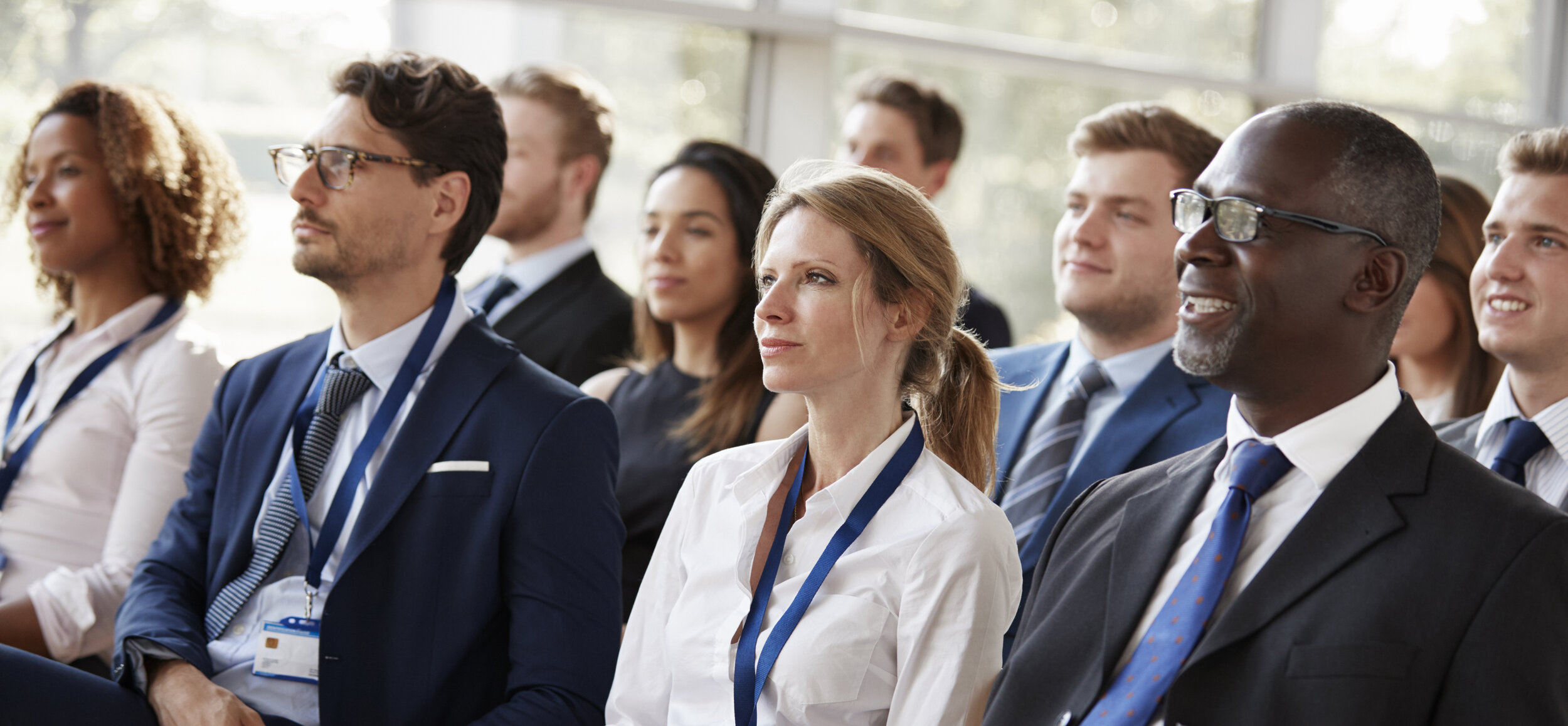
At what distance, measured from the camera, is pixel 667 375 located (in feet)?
10.6

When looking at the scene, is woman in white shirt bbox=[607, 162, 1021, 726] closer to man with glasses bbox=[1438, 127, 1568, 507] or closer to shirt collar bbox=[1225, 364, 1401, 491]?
shirt collar bbox=[1225, 364, 1401, 491]

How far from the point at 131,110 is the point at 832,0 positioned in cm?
280

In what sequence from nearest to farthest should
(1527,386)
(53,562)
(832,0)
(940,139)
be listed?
(1527,386) < (53,562) < (940,139) < (832,0)

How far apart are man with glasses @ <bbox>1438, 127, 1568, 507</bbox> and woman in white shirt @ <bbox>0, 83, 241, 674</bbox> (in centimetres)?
286

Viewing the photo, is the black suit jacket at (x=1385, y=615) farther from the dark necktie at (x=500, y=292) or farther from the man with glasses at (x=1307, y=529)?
the dark necktie at (x=500, y=292)

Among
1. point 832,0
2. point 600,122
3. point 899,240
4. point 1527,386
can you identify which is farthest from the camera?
point 832,0

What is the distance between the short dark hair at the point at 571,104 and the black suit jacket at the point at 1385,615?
2.84 meters

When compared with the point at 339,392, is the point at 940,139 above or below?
above

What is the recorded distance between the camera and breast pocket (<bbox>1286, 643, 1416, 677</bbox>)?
1170 millimetres

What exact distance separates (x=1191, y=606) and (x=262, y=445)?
1.74 m

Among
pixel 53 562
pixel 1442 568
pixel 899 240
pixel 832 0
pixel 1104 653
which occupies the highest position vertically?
pixel 832 0

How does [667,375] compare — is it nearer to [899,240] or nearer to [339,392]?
[339,392]

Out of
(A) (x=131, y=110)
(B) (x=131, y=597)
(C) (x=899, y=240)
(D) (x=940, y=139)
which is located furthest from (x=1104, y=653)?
(D) (x=940, y=139)

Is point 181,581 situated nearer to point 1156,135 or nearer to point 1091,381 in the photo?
point 1091,381
